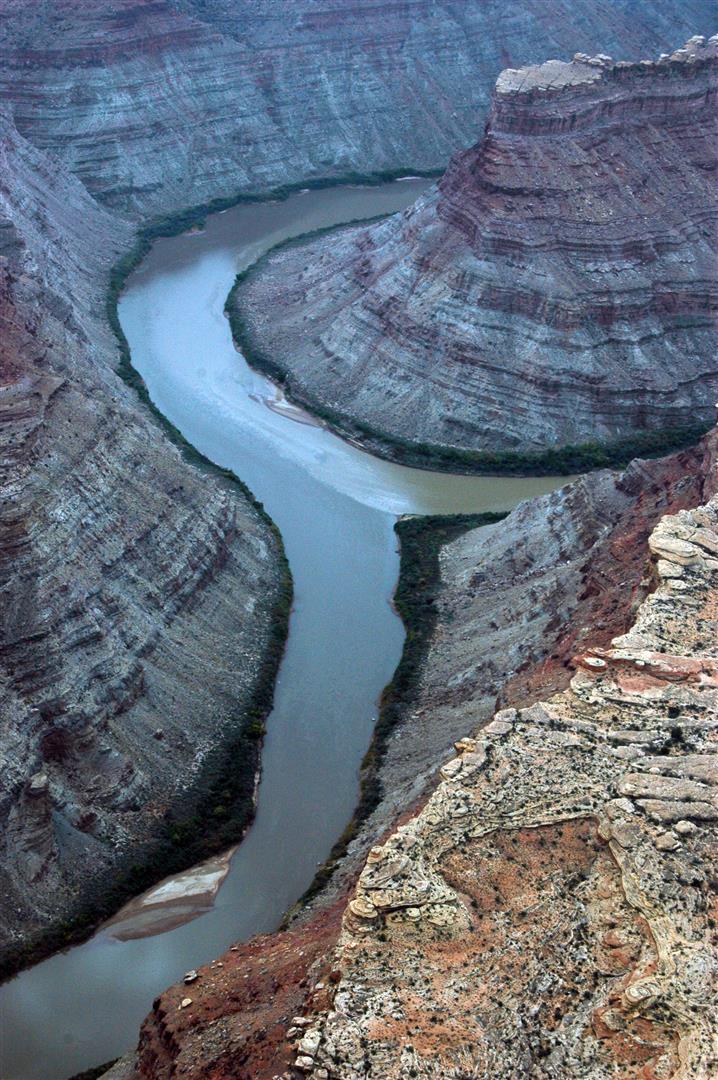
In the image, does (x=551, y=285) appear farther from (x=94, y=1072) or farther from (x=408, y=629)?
(x=94, y=1072)

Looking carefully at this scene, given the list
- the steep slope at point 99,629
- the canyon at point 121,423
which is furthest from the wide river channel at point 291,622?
the steep slope at point 99,629

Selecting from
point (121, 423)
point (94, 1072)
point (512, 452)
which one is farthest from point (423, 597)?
point (94, 1072)

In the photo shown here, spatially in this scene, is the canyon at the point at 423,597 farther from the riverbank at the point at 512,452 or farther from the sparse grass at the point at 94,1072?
the sparse grass at the point at 94,1072

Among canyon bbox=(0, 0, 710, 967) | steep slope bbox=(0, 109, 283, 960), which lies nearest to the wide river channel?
canyon bbox=(0, 0, 710, 967)

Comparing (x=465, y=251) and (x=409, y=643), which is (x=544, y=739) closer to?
(x=409, y=643)

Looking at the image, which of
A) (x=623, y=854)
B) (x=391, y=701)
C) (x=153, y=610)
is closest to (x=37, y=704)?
(x=153, y=610)

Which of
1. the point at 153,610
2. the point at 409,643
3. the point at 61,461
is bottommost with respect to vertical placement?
the point at 409,643
